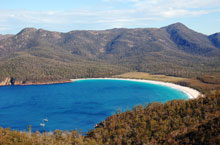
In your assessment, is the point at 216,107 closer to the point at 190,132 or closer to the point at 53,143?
the point at 190,132

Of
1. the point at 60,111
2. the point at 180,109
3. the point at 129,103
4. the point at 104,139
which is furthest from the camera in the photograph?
the point at 129,103

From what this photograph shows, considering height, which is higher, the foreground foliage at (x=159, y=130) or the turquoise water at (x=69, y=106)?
the foreground foliage at (x=159, y=130)

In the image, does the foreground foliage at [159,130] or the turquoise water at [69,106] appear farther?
the turquoise water at [69,106]

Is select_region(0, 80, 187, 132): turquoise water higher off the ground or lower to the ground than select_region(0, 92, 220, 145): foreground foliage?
lower

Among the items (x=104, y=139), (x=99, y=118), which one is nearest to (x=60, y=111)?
(x=99, y=118)

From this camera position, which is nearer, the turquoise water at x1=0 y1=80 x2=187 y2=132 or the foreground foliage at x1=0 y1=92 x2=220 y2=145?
the foreground foliage at x1=0 y1=92 x2=220 y2=145
